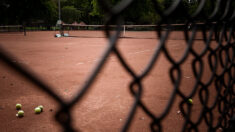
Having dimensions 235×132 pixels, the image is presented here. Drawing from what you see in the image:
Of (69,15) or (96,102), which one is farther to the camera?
(69,15)

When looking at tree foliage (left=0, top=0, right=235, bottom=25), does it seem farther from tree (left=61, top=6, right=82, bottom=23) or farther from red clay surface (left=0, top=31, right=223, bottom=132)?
red clay surface (left=0, top=31, right=223, bottom=132)

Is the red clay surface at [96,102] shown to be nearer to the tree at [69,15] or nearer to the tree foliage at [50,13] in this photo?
the tree foliage at [50,13]

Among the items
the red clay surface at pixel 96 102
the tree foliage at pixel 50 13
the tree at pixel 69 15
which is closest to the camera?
the red clay surface at pixel 96 102

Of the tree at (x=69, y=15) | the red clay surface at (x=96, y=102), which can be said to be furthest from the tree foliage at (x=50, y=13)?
the red clay surface at (x=96, y=102)

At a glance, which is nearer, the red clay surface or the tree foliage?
the red clay surface

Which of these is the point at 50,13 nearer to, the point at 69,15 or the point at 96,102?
the point at 69,15

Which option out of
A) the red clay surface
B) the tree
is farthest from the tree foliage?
the red clay surface

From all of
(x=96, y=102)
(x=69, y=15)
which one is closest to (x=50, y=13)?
(x=69, y=15)

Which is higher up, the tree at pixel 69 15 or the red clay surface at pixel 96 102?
the tree at pixel 69 15

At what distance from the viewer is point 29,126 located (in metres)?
1.91

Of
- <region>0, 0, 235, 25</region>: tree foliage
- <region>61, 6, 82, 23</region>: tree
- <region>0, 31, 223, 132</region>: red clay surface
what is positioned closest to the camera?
<region>0, 31, 223, 132</region>: red clay surface

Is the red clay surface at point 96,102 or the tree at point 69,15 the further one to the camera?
the tree at point 69,15

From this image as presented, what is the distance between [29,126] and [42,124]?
0.40 ft

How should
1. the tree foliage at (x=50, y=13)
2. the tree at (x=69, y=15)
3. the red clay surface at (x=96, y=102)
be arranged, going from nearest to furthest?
1. the red clay surface at (x=96, y=102)
2. the tree foliage at (x=50, y=13)
3. the tree at (x=69, y=15)
